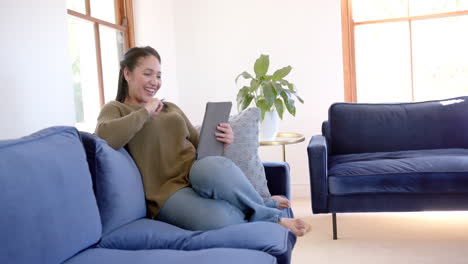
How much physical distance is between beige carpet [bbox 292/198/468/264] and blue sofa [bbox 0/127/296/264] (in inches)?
38.2

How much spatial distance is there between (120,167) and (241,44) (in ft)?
8.77

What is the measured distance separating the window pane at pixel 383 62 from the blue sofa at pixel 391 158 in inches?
29.7

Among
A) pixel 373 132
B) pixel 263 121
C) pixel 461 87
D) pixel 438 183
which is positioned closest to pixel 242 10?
pixel 263 121

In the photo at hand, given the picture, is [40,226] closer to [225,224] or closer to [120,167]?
[120,167]

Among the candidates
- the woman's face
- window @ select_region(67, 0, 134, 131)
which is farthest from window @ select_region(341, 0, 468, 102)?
the woman's face

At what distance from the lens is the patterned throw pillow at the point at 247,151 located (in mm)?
2146

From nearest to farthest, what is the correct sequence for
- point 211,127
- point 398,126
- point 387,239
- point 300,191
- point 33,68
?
point 211,127, point 33,68, point 387,239, point 398,126, point 300,191

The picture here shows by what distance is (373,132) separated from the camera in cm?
334

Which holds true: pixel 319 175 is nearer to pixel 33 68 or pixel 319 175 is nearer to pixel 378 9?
pixel 33 68

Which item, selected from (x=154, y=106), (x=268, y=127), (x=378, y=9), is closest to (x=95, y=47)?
(x=268, y=127)

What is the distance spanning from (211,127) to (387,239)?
1404 millimetres

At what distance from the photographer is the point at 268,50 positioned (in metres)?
4.16

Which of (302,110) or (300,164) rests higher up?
(302,110)

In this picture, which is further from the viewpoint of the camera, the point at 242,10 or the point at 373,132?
the point at 242,10
